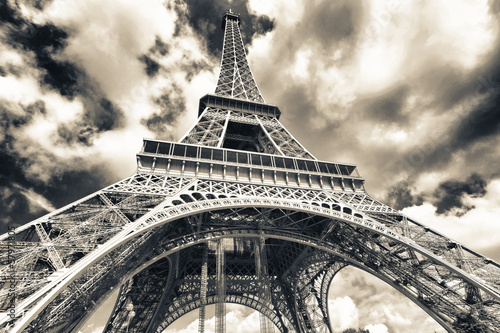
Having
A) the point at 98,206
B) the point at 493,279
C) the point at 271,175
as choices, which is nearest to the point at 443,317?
the point at 493,279

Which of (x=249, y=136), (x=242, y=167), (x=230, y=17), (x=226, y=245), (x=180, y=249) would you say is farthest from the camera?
(x=230, y=17)

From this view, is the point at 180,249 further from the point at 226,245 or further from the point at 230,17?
the point at 230,17

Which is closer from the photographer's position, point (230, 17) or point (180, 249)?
point (180, 249)

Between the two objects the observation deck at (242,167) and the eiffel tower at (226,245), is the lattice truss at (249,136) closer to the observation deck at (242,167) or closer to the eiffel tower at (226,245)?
the eiffel tower at (226,245)

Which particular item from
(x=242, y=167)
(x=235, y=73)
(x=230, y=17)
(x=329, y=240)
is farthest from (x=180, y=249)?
(x=230, y=17)

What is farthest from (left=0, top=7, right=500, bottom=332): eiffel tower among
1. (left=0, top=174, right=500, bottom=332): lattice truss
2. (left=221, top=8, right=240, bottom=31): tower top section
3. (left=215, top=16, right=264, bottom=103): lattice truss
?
(left=221, top=8, right=240, bottom=31): tower top section

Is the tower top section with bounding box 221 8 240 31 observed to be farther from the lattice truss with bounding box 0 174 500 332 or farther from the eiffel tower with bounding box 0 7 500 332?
the lattice truss with bounding box 0 174 500 332

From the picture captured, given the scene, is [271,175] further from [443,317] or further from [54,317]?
[54,317]

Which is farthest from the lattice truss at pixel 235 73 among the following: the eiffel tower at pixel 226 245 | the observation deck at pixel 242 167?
the observation deck at pixel 242 167
